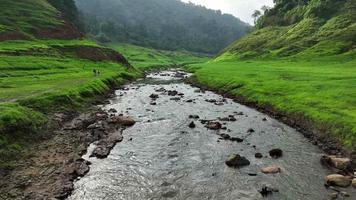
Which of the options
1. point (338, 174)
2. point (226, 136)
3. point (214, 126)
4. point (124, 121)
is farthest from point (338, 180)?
point (124, 121)

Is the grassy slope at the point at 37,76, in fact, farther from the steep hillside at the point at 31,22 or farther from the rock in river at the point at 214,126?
the rock in river at the point at 214,126

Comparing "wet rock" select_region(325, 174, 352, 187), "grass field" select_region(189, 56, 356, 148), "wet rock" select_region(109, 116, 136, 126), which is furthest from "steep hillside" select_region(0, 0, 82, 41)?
"wet rock" select_region(325, 174, 352, 187)

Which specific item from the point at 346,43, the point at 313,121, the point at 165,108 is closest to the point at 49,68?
the point at 165,108

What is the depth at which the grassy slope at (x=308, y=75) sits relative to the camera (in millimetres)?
49156

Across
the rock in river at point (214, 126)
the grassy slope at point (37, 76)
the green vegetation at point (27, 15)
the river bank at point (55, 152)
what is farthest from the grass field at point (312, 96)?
the green vegetation at point (27, 15)

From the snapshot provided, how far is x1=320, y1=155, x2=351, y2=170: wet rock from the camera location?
33875mm

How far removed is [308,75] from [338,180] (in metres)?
56.2

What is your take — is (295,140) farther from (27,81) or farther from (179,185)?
(27,81)

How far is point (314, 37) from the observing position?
152 meters

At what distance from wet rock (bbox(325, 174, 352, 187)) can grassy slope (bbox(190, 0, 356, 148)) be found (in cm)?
841

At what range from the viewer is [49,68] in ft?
314

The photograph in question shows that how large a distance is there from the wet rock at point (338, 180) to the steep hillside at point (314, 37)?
97.6m

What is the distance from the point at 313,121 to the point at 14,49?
87075 mm

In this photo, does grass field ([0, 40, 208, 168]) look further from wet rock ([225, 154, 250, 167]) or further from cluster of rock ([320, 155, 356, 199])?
cluster of rock ([320, 155, 356, 199])
